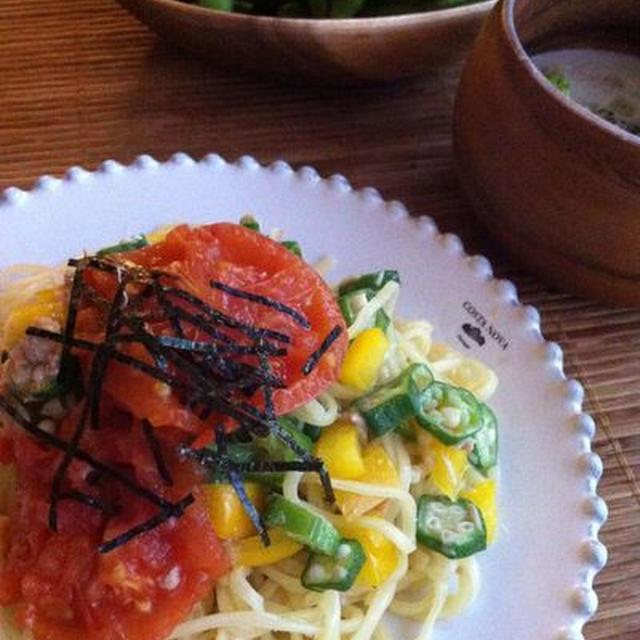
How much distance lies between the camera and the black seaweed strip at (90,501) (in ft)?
5.65

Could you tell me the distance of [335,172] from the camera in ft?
9.48

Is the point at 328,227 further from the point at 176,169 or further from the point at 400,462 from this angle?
the point at 400,462

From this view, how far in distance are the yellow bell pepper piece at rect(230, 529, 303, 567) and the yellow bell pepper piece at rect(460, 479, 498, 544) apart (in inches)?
16.1

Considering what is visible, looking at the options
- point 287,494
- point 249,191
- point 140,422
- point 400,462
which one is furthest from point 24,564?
point 249,191

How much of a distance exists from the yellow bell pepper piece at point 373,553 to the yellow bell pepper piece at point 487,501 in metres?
0.22

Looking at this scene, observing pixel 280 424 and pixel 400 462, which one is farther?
pixel 400 462

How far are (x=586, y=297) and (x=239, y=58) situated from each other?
1218 millimetres

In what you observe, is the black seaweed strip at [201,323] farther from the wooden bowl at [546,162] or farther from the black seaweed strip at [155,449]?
the wooden bowl at [546,162]

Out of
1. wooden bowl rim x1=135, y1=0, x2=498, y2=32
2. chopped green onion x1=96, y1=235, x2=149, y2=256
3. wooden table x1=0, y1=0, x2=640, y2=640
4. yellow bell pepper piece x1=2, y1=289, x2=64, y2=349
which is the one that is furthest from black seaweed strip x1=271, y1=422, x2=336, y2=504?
wooden bowl rim x1=135, y1=0, x2=498, y2=32

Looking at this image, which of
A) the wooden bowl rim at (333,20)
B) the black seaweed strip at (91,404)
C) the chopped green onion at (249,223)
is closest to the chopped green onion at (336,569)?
the black seaweed strip at (91,404)

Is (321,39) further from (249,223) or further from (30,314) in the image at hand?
(30,314)

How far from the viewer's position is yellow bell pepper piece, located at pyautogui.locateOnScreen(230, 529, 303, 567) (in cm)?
184

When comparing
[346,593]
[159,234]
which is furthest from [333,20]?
[346,593]

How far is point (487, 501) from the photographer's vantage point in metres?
2.05
